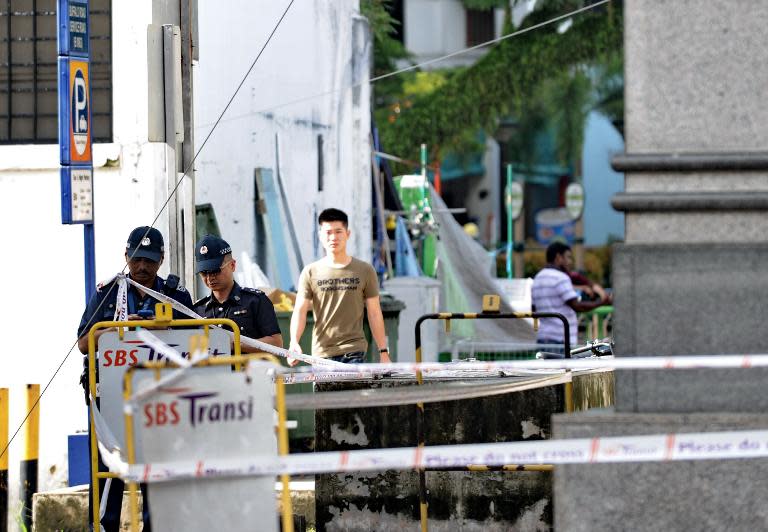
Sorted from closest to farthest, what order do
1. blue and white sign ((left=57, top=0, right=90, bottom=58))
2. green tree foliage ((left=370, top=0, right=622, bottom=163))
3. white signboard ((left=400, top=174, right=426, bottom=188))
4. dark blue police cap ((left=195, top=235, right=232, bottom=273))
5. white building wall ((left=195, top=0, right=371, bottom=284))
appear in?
dark blue police cap ((left=195, top=235, right=232, bottom=273)), blue and white sign ((left=57, top=0, right=90, bottom=58)), white building wall ((left=195, top=0, right=371, bottom=284)), white signboard ((left=400, top=174, right=426, bottom=188)), green tree foliage ((left=370, top=0, right=622, bottom=163))

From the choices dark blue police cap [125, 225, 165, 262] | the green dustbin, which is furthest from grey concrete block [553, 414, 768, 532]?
the green dustbin

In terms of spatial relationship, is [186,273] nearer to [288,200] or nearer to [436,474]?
[436,474]

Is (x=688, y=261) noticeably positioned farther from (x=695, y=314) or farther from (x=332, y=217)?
(x=332, y=217)

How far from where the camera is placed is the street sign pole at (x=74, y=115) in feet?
32.8

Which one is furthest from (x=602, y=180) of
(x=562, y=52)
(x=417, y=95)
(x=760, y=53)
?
(x=760, y=53)

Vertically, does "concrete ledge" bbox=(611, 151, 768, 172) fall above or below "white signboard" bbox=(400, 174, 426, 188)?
below

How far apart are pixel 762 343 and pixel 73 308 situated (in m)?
7.65

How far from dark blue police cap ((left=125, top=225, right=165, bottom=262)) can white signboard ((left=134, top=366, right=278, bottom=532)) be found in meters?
3.16

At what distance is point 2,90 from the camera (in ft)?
44.1

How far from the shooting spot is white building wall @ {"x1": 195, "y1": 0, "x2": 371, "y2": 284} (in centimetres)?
1541

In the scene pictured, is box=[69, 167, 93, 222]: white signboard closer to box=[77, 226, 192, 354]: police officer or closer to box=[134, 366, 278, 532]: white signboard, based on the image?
box=[77, 226, 192, 354]: police officer

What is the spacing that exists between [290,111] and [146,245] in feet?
30.2

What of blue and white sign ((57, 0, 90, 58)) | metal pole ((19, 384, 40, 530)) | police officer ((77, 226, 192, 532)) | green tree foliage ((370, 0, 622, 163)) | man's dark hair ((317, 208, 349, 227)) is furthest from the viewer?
green tree foliage ((370, 0, 622, 163))

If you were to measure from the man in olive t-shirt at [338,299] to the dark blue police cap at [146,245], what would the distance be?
223 cm
